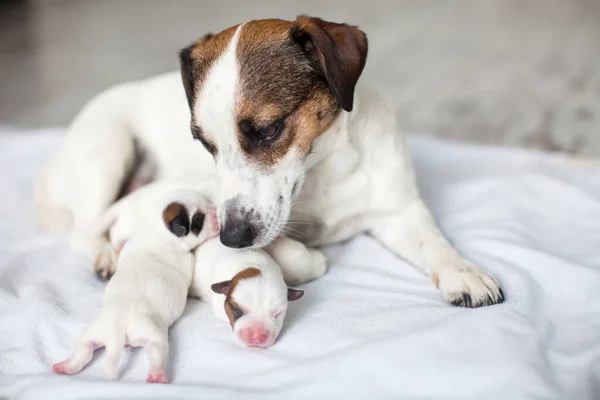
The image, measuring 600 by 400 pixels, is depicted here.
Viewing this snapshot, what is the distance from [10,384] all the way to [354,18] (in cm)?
647

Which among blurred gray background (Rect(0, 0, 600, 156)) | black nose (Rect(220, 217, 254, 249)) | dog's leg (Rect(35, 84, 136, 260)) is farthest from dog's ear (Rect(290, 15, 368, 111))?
blurred gray background (Rect(0, 0, 600, 156))

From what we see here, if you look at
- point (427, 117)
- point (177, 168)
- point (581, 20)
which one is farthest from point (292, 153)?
point (581, 20)

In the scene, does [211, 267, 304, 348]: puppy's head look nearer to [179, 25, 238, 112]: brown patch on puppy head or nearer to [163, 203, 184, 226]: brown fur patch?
[163, 203, 184, 226]: brown fur patch

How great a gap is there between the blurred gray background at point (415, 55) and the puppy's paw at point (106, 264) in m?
2.85

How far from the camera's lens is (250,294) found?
2.05 m

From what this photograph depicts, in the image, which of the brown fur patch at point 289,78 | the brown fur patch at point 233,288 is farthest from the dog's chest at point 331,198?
the brown fur patch at point 233,288

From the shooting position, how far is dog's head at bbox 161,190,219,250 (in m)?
2.38

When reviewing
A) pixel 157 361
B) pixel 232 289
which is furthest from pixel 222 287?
pixel 157 361

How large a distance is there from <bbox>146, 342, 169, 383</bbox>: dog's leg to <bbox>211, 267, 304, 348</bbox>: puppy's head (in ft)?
0.75

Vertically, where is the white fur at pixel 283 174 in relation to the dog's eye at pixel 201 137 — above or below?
below

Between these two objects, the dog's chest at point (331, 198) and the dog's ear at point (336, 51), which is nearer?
the dog's ear at point (336, 51)

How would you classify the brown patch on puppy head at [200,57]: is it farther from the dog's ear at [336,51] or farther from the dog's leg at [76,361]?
the dog's leg at [76,361]

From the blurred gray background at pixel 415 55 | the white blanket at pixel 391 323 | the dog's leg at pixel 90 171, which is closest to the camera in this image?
the white blanket at pixel 391 323

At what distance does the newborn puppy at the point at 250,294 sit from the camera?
2.04m
